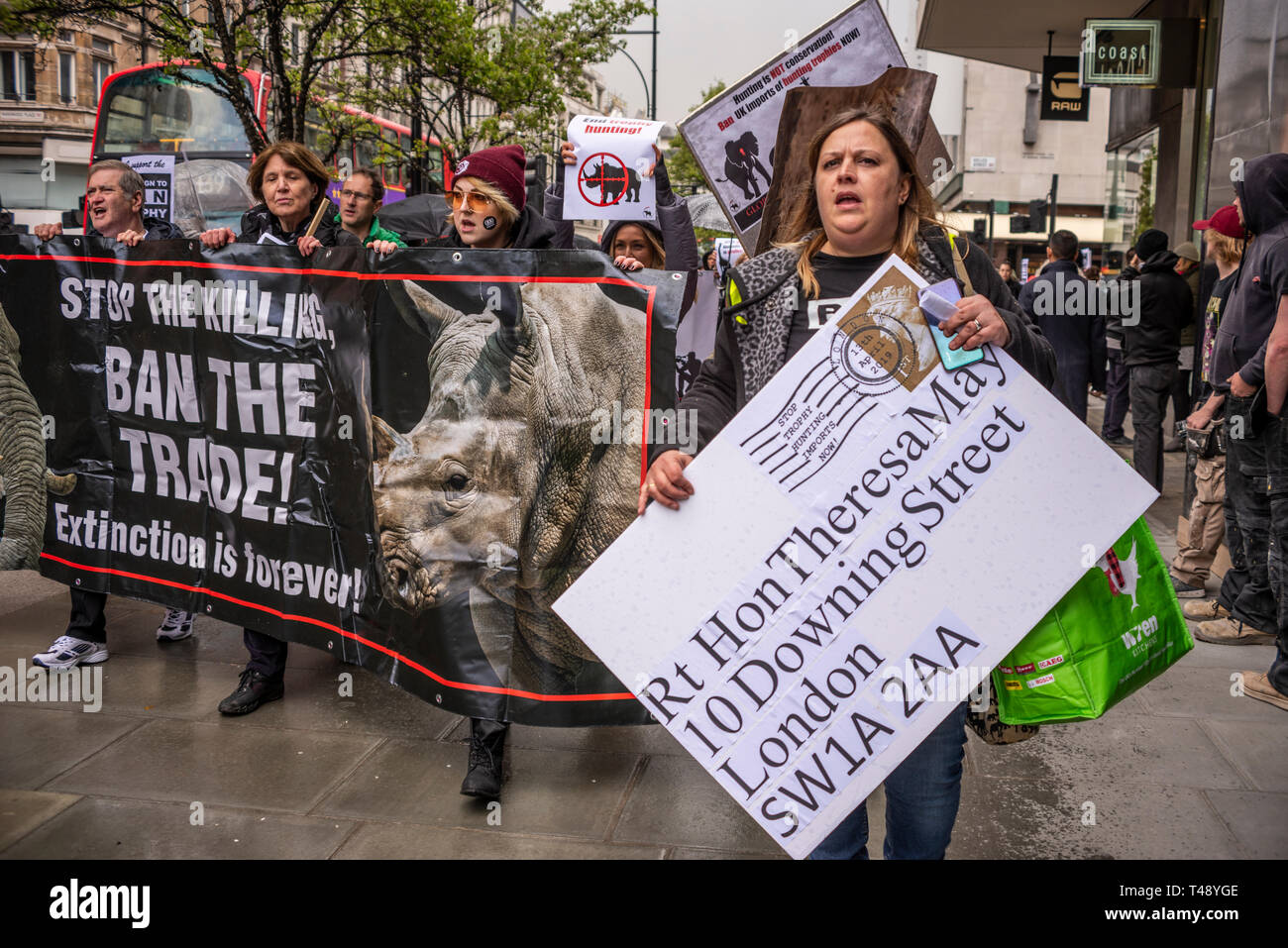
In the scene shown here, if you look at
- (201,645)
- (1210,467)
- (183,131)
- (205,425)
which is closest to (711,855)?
(205,425)

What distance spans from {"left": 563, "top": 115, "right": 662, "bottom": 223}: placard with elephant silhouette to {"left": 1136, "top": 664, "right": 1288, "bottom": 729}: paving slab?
2914mm

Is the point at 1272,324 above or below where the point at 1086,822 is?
above

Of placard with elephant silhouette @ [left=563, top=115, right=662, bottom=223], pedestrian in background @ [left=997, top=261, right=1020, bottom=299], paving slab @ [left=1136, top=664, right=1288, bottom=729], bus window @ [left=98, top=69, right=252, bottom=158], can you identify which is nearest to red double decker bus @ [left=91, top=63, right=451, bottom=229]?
bus window @ [left=98, top=69, right=252, bottom=158]

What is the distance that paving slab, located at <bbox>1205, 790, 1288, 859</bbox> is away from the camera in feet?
11.0

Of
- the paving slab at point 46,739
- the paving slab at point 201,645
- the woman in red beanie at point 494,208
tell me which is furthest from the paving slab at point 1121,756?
the paving slab at point 46,739

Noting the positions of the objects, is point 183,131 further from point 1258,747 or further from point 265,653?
point 1258,747

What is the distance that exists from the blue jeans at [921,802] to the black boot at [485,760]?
4.50ft

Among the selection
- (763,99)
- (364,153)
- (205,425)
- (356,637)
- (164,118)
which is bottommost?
(356,637)

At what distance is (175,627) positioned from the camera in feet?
17.3

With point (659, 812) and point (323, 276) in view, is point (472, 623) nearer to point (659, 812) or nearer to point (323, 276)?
point (659, 812)

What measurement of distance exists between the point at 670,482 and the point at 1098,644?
964 millimetres

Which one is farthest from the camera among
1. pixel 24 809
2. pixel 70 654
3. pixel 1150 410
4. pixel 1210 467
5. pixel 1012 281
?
pixel 1012 281

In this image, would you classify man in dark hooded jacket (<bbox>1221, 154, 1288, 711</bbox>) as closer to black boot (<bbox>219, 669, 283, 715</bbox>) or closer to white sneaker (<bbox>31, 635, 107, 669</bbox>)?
black boot (<bbox>219, 669, 283, 715</bbox>)
